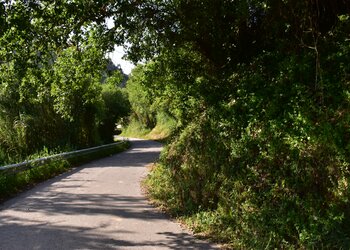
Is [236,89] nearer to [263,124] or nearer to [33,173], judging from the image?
[263,124]

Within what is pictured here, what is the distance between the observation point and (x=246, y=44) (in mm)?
10953

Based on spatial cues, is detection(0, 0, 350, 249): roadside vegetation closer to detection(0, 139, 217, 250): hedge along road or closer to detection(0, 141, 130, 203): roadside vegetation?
detection(0, 139, 217, 250): hedge along road

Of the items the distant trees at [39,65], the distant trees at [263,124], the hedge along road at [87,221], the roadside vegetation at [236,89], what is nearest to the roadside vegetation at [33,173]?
the hedge along road at [87,221]

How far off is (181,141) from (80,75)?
475 centimetres

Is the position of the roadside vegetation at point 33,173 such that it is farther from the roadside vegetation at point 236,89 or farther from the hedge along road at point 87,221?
the roadside vegetation at point 236,89

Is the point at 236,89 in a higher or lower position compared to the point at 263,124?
higher

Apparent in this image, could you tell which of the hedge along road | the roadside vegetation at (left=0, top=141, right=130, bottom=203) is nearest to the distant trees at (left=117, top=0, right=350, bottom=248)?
the hedge along road

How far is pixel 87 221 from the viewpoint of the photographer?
8438 millimetres

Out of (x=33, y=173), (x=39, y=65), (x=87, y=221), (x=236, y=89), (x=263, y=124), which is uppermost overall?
(x=39, y=65)

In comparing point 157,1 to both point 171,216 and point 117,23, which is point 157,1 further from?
point 171,216

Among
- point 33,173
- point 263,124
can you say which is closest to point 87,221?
point 263,124

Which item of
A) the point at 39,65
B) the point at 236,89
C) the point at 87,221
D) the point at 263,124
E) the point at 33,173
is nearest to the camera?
the point at 263,124

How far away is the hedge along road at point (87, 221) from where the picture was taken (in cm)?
695

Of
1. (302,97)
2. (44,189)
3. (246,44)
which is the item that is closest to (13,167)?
(44,189)
